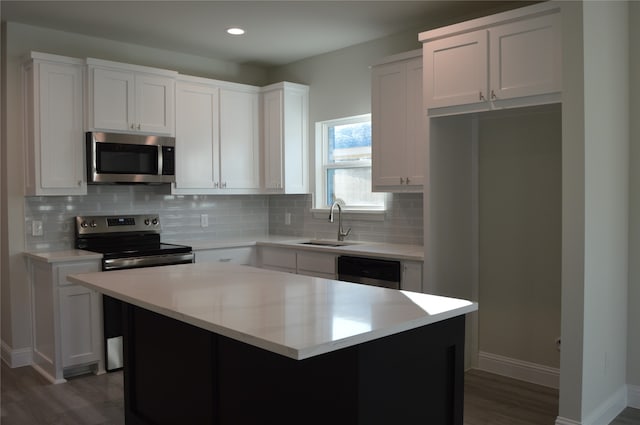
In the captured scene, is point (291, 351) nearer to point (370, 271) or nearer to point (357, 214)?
point (370, 271)

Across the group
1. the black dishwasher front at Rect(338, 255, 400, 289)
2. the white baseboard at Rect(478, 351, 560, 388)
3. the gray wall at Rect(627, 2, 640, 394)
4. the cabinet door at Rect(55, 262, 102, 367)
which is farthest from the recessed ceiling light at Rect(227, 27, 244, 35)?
the white baseboard at Rect(478, 351, 560, 388)

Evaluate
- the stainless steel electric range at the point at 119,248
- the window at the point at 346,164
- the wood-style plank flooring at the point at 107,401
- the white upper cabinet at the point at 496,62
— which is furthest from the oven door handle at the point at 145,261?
the white upper cabinet at the point at 496,62

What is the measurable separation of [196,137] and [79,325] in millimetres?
1902

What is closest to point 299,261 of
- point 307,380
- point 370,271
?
point 370,271

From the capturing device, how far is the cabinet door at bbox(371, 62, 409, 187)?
4.14 metres

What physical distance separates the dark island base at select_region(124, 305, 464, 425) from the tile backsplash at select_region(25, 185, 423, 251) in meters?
2.24

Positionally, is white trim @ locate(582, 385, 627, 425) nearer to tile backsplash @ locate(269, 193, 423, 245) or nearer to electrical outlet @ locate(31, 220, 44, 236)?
tile backsplash @ locate(269, 193, 423, 245)

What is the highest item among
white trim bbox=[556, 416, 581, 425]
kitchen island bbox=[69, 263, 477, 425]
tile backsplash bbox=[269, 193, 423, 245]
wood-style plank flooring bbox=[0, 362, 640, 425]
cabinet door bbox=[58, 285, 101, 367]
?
tile backsplash bbox=[269, 193, 423, 245]

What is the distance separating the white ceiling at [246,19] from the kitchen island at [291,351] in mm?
2170

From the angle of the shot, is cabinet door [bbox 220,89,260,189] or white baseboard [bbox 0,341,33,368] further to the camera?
cabinet door [bbox 220,89,260,189]

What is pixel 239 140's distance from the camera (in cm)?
532

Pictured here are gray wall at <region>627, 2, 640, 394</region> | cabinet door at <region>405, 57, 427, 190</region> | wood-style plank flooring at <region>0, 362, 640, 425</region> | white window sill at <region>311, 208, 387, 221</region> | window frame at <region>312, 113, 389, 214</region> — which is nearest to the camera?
wood-style plank flooring at <region>0, 362, 640, 425</region>

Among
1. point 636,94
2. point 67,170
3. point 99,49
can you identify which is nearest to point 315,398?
point 636,94

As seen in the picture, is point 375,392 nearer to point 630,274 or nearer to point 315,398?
point 315,398
